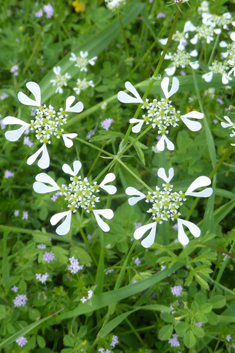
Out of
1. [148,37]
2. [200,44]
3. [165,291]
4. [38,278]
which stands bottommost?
[165,291]

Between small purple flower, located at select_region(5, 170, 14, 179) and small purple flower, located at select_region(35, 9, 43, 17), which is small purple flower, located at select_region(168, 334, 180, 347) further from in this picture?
small purple flower, located at select_region(35, 9, 43, 17)

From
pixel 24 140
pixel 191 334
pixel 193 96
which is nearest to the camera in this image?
pixel 191 334

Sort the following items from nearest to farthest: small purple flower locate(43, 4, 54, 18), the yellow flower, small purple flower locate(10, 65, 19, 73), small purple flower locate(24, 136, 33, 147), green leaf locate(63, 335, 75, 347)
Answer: green leaf locate(63, 335, 75, 347)
small purple flower locate(24, 136, 33, 147)
small purple flower locate(10, 65, 19, 73)
small purple flower locate(43, 4, 54, 18)
the yellow flower

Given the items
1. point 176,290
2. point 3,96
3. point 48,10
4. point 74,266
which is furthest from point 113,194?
point 48,10

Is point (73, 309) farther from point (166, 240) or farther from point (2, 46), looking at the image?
point (2, 46)

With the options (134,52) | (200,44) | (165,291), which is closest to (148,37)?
(134,52)

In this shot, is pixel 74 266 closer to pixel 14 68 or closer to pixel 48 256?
pixel 48 256

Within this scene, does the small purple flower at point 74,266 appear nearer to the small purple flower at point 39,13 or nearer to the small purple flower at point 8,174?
the small purple flower at point 8,174

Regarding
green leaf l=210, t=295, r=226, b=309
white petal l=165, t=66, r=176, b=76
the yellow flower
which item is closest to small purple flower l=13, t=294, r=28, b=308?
green leaf l=210, t=295, r=226, b=309

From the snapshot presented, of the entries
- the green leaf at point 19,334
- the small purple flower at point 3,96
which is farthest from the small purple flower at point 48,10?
the green leaf at point 19,334
